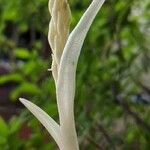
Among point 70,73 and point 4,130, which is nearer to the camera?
point 70,73

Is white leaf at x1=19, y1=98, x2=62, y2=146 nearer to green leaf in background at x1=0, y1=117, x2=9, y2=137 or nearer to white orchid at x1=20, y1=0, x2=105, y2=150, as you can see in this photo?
white orchid at x1=20, y1=0, x2=105, y2=150

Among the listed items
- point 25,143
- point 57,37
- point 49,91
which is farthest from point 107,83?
point 57,37

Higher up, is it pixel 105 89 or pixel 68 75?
pixel 68 75

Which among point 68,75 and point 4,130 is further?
point 4,130

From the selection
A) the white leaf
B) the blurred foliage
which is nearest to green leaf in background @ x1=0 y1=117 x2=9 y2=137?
the blurred foliage

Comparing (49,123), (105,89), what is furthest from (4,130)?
(49,123)

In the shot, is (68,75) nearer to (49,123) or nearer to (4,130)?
(49,123)

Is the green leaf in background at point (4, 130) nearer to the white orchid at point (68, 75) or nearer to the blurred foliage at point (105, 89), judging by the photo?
the blurred foliage at point (105, 89)

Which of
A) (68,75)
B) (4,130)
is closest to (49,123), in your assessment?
(68,75)
